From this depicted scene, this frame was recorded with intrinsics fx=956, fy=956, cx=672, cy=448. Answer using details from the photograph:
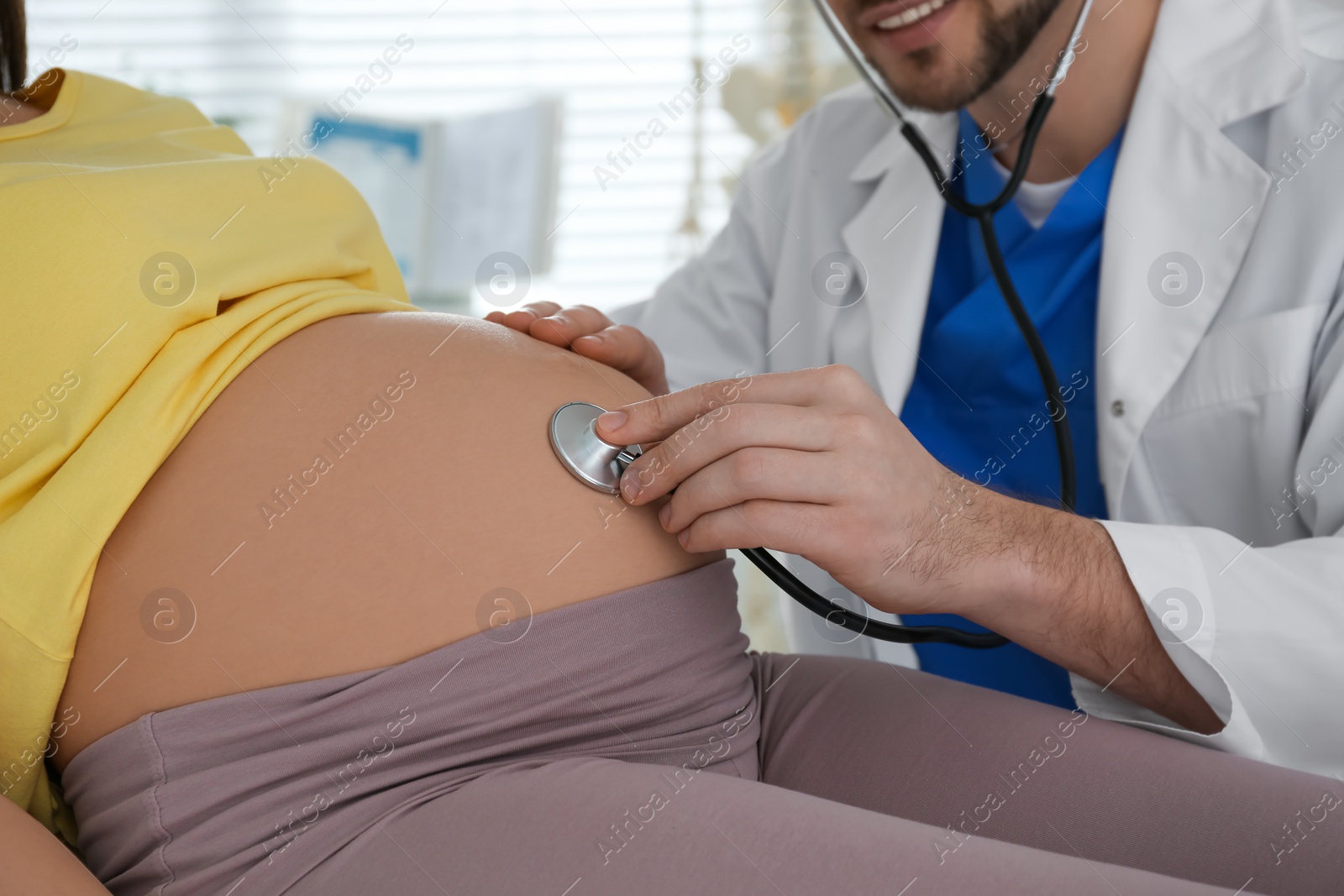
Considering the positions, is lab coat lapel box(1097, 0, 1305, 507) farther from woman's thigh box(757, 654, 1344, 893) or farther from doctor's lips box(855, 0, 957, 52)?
woman's thigh box(757, 654, 1344, 893)

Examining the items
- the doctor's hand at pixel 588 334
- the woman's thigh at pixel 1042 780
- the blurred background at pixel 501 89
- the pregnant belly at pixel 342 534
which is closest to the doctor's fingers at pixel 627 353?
the doctor's hand at pixel 588 334

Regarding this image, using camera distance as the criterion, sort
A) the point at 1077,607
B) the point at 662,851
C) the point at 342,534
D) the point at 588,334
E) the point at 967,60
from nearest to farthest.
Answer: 1. the point at 662,851
2. the point at 342,534
3. the point at 1077,607
4. the point at 588,334
5. the point at 967,60

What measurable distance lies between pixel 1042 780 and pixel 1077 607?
0.16 m

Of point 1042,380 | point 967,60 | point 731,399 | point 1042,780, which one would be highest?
point 967,60

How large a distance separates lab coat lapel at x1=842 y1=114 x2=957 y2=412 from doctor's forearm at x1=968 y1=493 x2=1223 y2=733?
0.46 metres

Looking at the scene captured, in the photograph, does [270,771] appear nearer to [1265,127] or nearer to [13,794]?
[13,794]

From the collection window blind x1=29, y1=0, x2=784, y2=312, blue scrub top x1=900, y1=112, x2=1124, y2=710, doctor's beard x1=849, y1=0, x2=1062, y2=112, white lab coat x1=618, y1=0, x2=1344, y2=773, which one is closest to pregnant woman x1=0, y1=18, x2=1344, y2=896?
white lab coat x1=618, y1=0, x2=1344, y2=773

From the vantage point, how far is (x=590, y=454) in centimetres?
68

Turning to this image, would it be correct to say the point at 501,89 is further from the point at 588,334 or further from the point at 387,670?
the point at 387,670

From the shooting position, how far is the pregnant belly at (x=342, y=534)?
1.92 ft

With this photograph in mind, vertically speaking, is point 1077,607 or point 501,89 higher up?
point 501,89

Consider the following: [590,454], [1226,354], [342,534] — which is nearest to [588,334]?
[590,454]

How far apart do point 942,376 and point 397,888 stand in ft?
3.20

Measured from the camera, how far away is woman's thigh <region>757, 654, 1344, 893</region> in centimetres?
59
